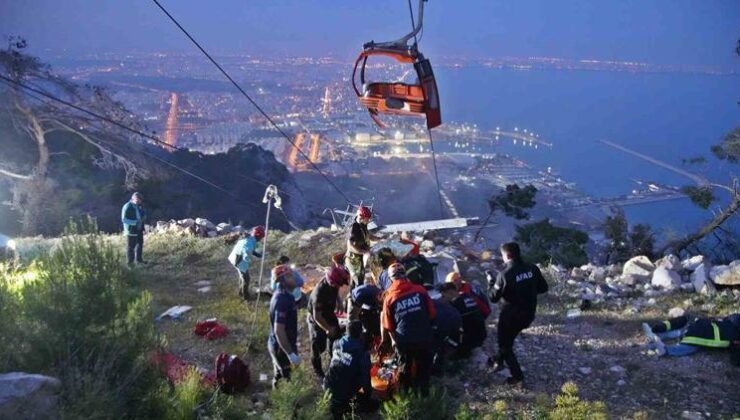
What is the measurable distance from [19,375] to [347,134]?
73.5 meters

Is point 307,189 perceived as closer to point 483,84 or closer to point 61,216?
point 61,216

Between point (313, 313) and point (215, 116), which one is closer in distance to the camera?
point (313, 313)

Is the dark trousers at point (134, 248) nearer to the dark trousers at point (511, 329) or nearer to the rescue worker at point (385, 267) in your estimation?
the rescue worker at point (385, 267)

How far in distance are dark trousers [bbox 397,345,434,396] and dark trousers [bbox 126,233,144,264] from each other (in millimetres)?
9276

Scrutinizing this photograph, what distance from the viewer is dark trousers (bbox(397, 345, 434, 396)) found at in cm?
590

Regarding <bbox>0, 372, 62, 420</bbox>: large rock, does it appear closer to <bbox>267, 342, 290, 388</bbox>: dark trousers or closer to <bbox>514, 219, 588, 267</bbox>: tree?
<bbox>267, 342, 290, 388</bbox>: dark trousers

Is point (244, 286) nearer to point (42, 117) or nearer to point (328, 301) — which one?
point (328, 301)

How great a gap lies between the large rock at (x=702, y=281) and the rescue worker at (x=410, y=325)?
7356mm

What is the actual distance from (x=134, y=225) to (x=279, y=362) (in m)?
7.58

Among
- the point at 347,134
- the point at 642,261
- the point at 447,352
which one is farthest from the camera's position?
the point at 347,134

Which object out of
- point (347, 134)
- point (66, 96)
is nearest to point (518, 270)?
point (66, 96)

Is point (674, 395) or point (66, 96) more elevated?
point (66, 96)

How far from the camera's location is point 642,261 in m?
Result: 12.2

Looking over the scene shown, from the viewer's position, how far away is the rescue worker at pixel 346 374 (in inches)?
226
